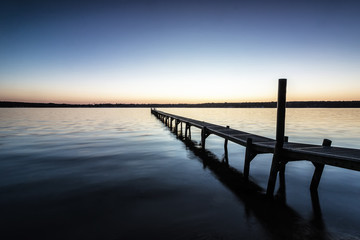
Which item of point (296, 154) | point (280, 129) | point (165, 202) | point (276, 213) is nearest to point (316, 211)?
point (276, 213)

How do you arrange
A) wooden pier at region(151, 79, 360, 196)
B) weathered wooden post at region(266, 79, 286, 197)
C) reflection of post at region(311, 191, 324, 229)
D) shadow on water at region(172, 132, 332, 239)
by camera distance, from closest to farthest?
shadow on water at region(172, 132, 332, 239) < wooden pier at region(151, 79, 360, 196) < reflection of post at region(311, 191, 324, 229) < weathered wooden post at region(266, 79, 286, 197)

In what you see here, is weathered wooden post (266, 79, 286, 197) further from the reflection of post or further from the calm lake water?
the reflection of post

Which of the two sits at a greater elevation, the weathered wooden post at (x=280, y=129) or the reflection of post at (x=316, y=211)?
the weathered wooden post at (x=280, y=129)

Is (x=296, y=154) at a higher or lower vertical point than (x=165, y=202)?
higher

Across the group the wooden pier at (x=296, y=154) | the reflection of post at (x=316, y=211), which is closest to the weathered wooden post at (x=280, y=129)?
the wooden pier at (x=296, y=154)

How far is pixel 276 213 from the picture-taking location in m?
5.57

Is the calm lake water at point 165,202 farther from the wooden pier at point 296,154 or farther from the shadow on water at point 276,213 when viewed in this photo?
the wooden pier at point 296,154

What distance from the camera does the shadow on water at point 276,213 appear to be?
4684 mm

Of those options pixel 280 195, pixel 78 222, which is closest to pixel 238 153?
pixel 280 195

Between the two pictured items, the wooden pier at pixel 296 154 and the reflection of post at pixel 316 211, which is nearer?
the wooden pier at pixel 296 154

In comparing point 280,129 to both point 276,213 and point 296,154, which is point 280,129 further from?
point 276,213

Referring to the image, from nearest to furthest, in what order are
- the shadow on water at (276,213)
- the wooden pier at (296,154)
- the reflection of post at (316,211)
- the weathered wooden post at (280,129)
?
1. the shadow on water at (276,213)
2. the wooden pier at (296,154)
3. the reflection of post at (316,211)
4. the weathered wooden post at (280,129)

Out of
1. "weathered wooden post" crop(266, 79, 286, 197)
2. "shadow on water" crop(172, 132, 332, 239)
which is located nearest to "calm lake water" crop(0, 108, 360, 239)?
"shadow on water" crop(172, 132, 332, 239)

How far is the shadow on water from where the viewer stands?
468 centimetres
